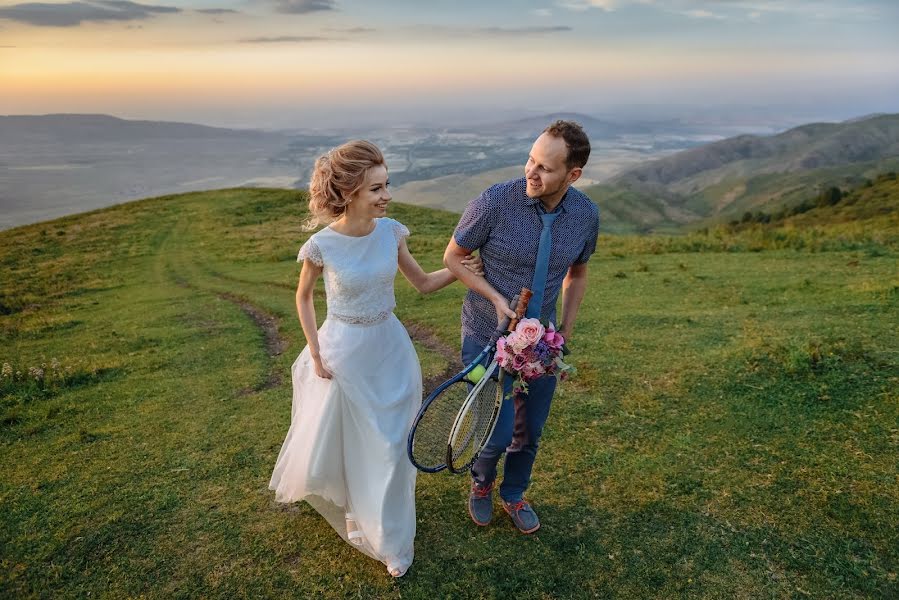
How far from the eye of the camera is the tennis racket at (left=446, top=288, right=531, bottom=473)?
14.6 ft

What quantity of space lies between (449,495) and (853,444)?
17.0ft

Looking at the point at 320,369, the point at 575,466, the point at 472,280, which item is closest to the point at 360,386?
the point at 320,369

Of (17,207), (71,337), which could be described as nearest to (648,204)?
(17,207)

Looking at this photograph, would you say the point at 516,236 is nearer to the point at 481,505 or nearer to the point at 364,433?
the point at 364,433

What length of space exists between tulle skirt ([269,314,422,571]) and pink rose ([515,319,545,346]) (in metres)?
1.50

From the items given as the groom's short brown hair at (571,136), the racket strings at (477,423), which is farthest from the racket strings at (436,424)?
the groom's short brown hair at (571,136)

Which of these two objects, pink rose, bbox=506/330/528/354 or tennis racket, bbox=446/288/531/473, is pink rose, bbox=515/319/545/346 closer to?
pink rose, bbox=506/330/528/354

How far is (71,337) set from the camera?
648 inches

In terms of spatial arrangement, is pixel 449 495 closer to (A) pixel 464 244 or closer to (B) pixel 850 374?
(A) pixel 464 244

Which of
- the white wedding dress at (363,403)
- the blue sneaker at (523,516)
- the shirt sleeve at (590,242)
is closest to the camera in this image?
the shirt sleeve at (590,242)

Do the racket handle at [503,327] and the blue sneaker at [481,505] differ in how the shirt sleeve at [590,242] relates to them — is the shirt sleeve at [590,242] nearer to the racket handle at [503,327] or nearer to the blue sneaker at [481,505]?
the racket handle at [503,327]

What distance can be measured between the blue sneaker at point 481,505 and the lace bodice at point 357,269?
2199 millimetres

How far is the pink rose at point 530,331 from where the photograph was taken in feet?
14.2

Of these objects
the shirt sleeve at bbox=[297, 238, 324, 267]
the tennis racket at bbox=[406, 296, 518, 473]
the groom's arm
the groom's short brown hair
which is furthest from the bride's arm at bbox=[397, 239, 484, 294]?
the groom's short brown hair
